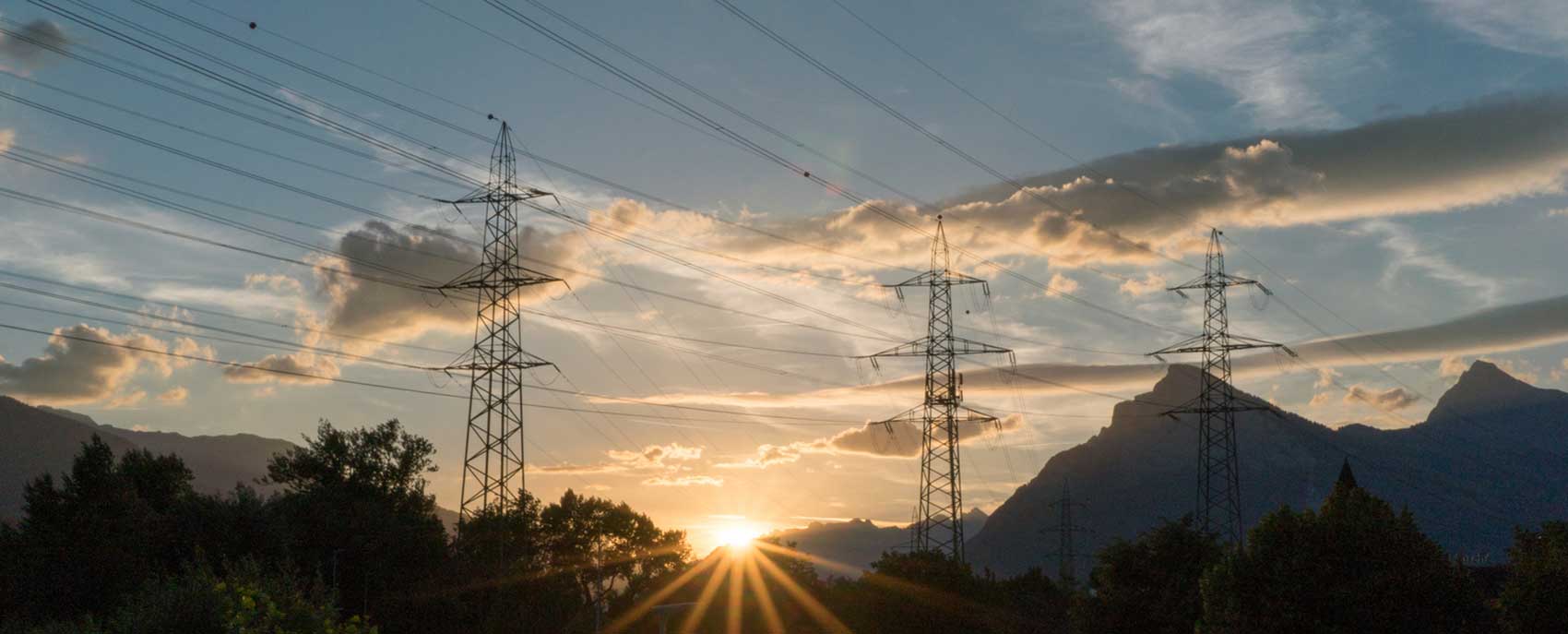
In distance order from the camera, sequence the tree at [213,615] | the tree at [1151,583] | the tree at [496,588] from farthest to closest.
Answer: the tree at [496,588], the tree at [1151,583], the tree at [213,615]

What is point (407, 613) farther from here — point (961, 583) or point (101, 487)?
point (961, 583)

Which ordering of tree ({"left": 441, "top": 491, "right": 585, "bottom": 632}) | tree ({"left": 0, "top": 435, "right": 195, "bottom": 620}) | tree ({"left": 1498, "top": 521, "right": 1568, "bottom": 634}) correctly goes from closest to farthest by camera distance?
tree ({"left": 1498, "top": 521, "right": 1568, "bottom": 634}) < tree ({"left": 0, "top": 435, "right": 195, "bottom": 620}) < tree ({"left": 441, "top": 491, "right": 585, "bottom": 632})

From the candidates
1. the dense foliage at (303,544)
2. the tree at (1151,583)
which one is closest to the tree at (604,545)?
the dense foliage at (303,544)

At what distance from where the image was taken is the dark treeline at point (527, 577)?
50438mm

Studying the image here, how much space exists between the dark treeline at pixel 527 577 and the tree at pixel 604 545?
8.26 m

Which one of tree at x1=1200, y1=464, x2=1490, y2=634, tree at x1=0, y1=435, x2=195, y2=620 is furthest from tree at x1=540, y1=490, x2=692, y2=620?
tree at x1=1200, y1=464, x2=1490, y2=634

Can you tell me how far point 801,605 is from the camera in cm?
9512

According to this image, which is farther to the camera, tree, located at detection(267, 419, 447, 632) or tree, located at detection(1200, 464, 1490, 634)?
tree, located at detection(267, 419, 447, 632)

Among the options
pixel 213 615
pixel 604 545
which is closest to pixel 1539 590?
pixel 213 615

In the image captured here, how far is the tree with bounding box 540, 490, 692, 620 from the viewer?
139375 millimetres

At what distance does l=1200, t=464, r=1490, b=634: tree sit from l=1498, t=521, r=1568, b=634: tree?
11.2 feet

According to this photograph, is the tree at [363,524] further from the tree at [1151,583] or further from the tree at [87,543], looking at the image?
the tree at [1151,583]

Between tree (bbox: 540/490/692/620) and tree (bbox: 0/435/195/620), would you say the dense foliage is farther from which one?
tree (bbox: 540/490/692/620)

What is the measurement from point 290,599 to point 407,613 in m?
54.9
